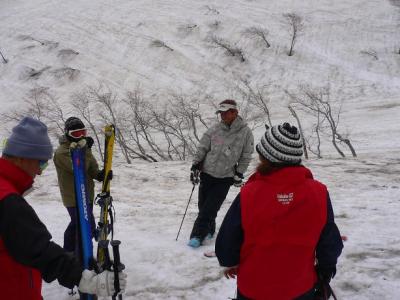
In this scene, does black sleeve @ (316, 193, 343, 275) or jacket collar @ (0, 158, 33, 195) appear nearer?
jacket collar @ (0, 158, 33, 195)

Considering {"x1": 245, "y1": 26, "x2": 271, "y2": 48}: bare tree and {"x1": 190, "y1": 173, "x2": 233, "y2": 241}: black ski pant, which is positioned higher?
{"x1": 245, "y1": 26, "x2": 271, "y2": 48}: bare tree

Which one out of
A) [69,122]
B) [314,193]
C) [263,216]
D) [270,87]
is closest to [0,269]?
[263,216]

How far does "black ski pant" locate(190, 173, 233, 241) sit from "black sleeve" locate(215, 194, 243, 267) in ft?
8.93

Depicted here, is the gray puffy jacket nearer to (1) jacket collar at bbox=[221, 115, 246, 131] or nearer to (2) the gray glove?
(1) jacket collar at bbox=[221, 115, 246, 131]

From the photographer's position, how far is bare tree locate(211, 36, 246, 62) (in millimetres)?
42312

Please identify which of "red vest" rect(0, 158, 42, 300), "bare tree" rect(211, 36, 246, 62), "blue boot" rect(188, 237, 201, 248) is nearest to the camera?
"red vest" rect(0, 158, 42, 300)

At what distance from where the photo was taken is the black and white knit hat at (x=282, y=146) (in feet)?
8.34

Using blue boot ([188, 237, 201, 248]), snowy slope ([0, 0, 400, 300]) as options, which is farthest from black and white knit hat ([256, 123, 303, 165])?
snowy slope ([0, 0, 400, 300])

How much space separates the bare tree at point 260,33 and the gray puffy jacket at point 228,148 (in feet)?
130

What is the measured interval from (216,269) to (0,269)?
3203 millimetres

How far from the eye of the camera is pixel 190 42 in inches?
1745

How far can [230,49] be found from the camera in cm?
4266

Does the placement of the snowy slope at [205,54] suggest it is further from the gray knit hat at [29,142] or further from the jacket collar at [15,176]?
the jacket collar at [15,176]

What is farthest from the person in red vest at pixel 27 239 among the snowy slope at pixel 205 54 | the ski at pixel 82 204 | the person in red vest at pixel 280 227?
the snowy slope at pixel 205 54
